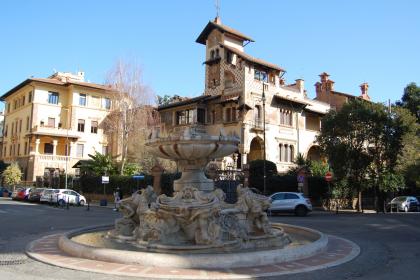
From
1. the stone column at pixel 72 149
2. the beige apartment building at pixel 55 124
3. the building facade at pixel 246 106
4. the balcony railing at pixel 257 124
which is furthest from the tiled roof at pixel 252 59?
the stone column at pixel 72 149

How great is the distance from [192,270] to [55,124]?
183 feet

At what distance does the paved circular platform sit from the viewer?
23.4 feet

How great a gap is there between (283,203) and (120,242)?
16.9 m

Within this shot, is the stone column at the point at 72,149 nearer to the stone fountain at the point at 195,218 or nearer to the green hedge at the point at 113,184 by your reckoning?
the green hedge at the point at 113,184

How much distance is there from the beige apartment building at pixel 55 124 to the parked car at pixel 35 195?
15.4 m

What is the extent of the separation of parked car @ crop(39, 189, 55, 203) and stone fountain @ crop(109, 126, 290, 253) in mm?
25662

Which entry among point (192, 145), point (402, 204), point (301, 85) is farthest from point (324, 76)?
point (192, 145)

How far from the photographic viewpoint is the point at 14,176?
168ft

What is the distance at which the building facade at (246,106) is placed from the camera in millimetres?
43125

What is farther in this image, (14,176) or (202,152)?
(14,176)

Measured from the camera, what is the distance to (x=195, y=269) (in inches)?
295

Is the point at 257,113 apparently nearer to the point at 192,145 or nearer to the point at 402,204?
the point at 402,204

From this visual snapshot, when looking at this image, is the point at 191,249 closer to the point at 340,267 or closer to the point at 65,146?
the point at 340,267

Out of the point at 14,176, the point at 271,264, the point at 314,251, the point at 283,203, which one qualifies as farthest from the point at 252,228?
the point at 14,176
